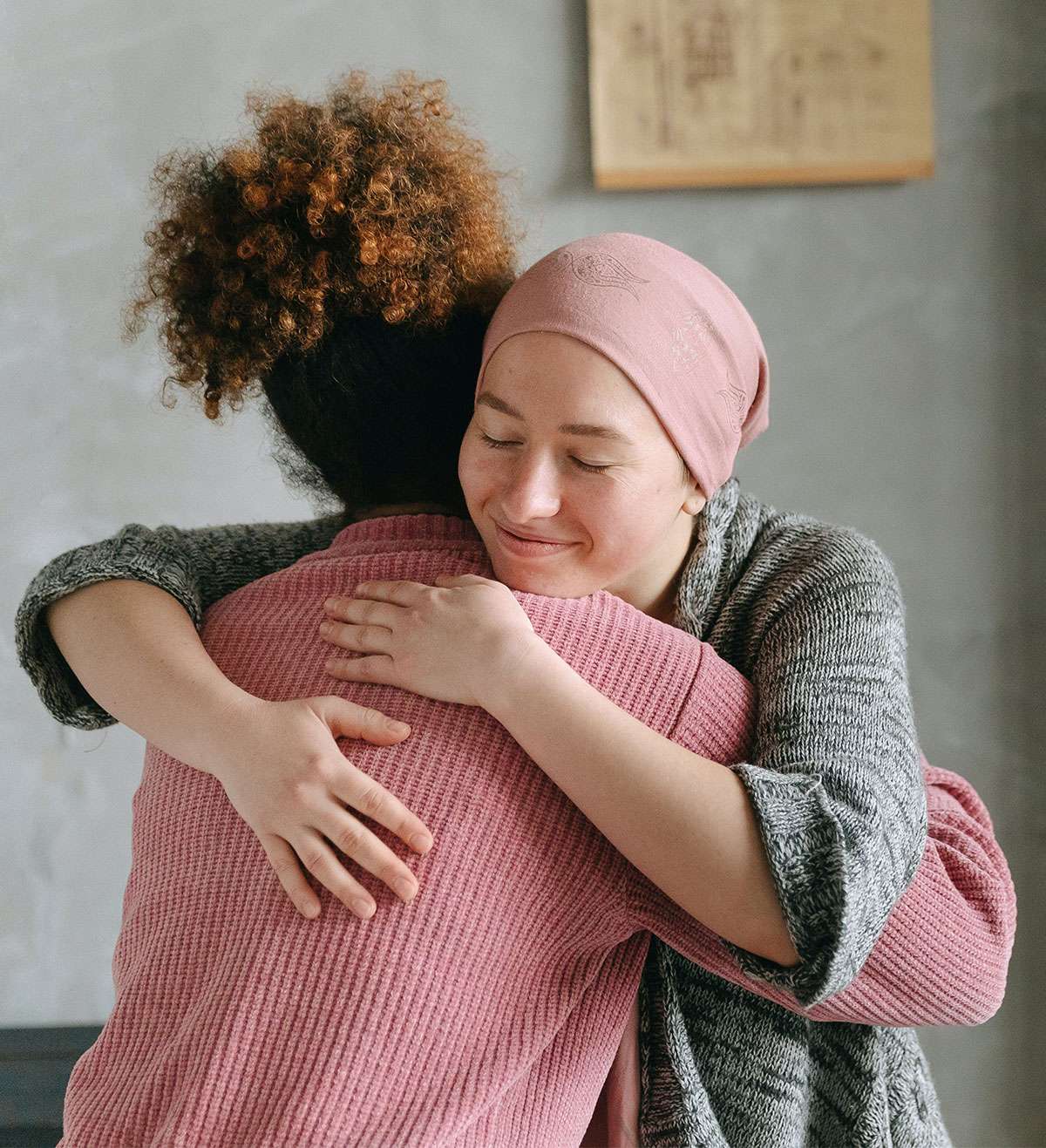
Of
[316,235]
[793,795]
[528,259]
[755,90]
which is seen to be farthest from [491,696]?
[755,90]

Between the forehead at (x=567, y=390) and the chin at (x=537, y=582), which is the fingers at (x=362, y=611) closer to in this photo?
the chin at (x=537, y=582)

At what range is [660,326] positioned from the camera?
1.08 metres

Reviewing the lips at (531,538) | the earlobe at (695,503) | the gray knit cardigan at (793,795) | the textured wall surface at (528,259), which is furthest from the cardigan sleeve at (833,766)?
the textured wall surface at (528,259)

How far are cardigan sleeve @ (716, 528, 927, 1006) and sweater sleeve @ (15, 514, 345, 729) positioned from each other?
51 centimetres

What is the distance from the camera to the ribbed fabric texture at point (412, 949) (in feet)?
2.76

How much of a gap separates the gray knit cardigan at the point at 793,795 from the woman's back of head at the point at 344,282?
0.21 metres

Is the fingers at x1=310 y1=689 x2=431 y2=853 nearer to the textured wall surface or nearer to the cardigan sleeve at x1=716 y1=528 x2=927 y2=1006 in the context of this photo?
the cardigan sleeve at x1=716 y1=528 x2=927 y2=1006

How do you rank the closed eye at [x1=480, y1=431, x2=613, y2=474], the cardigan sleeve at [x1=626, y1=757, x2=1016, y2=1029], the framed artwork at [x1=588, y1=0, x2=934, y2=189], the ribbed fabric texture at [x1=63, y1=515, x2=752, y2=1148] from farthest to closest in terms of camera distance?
the framed artwork at [x1=588, y1=0, x2=934, y2=189]
the closed eye at [x1=480, y1=431, x2=613, y2=474]
the cardigan sleeve at [x1=626, y1=757, x2=1016, y2=1029]
the ribbed fabric texture at [x1=63, y1=515, x2=752, y2=1148]

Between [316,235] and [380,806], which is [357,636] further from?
[316,235]

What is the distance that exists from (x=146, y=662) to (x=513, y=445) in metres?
0.39

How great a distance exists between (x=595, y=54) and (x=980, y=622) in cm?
118

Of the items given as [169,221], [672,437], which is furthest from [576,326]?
[169,221]

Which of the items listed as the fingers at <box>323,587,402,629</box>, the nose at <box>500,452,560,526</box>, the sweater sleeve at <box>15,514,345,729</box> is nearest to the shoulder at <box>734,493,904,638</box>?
the nose at <box>500,452,560,526</box>

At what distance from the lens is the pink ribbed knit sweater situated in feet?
2.76
